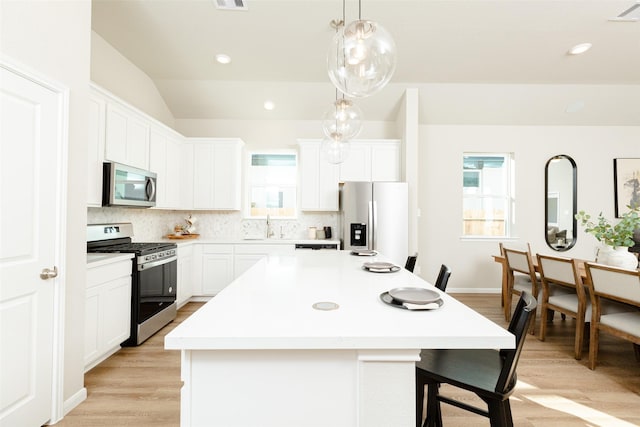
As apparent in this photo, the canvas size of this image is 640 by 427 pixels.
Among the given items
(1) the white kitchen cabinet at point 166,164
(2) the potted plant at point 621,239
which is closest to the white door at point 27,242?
(1) the white kitchen cabinet at point 166,164

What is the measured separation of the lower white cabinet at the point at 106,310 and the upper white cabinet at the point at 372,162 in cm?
308

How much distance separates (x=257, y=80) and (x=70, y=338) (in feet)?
12.2

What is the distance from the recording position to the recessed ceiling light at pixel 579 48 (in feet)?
11.5

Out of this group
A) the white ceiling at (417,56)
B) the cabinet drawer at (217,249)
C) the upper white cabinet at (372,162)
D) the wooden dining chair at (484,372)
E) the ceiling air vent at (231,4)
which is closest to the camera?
the wooden dining chair at (484,372)

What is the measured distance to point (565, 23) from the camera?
3172mm

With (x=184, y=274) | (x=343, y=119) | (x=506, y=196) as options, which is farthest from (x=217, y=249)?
(x=506, y=196)

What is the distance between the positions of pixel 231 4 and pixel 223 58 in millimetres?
889

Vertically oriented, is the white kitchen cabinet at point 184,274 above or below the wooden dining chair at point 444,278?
below

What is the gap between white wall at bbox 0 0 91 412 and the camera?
1.71 meters

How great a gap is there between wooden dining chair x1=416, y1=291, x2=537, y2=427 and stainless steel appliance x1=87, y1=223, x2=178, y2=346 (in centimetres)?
262

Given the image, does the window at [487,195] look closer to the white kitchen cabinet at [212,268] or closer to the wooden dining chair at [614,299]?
the wooden dining chair at [614,299]

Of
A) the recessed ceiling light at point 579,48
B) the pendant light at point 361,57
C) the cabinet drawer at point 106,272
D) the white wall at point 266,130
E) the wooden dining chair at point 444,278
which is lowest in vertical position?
the cabinet drawer at point 106,272

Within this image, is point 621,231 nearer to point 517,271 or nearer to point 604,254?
point 604,254

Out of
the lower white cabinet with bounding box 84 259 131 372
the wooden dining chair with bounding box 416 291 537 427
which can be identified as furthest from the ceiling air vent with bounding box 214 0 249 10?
the wooden dining chair with bounding box 416 291 537 427
